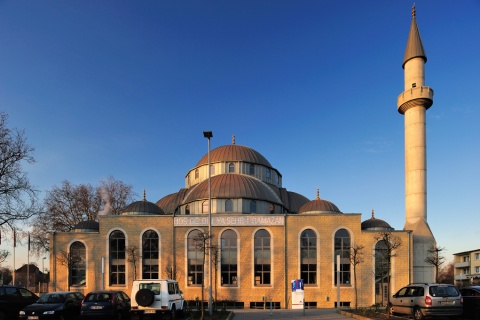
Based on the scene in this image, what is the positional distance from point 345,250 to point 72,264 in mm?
24322

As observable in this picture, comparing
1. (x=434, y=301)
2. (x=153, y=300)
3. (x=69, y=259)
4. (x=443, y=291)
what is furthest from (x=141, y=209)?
(x=443, y=291)

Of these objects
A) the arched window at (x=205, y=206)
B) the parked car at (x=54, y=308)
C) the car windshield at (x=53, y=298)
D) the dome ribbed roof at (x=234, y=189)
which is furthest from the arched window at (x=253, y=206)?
the car windshield at (x=53, y=298)

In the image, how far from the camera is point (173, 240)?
108 feet

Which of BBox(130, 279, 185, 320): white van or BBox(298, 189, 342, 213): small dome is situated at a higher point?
BBox(298, 189, 342, 213): small dome

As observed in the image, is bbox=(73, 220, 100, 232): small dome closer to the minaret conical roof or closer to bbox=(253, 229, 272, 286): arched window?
bbox=(253, 229, 272, 286): arched window

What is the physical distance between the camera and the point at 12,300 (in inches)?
652

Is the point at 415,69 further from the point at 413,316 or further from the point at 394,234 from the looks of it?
the point at 413,316

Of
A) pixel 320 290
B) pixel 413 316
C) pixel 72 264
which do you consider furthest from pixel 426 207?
pixel 72 264

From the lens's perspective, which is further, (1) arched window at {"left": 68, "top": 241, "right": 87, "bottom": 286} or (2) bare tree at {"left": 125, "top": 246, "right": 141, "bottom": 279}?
(1) arched window at {"left": 68, "top": 241, "right": 87, "bottom": 286}

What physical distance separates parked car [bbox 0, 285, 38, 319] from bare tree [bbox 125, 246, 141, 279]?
48.3 feet

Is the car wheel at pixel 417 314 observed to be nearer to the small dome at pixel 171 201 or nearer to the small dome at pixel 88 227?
the small dome at pixel 88 227

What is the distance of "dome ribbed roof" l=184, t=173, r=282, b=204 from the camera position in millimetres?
35906

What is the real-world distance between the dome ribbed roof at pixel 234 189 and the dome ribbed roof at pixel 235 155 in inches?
198

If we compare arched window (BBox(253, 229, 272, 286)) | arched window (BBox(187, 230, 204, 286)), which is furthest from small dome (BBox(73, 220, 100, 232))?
arched window (BBox(253, 229, 272, 286))
